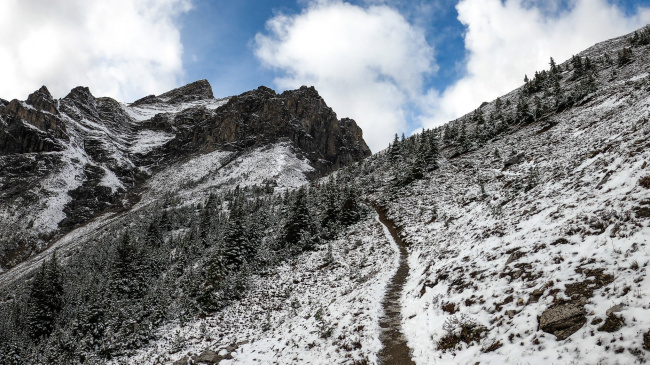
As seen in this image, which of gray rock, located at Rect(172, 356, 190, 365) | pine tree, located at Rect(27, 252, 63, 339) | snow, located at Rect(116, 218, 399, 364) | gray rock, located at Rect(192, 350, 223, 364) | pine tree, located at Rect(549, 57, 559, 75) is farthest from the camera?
pine tree, located at Rect(549, 57, 559, 75)

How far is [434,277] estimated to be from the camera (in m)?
14.9

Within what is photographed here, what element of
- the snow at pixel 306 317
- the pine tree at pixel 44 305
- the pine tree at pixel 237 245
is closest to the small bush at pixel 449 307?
the snow at pixel 306 317

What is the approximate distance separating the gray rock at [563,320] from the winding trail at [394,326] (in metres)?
3.94

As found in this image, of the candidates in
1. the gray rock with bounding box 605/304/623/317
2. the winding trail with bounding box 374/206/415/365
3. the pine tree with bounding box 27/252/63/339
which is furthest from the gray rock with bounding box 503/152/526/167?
the pine tree with bounding box 27/252/63/339

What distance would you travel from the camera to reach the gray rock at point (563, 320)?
7047 millimetres

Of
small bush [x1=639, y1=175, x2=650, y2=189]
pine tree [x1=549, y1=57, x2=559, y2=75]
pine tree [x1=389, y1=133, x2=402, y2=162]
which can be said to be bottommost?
small bush [x1=639, y1=175, x2=650, y2=189]

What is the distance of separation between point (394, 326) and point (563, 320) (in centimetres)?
647

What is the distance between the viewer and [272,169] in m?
151

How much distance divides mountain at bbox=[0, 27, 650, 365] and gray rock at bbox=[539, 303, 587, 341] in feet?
0.12

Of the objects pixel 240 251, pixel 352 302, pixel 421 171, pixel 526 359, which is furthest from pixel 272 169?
pixel 526 359

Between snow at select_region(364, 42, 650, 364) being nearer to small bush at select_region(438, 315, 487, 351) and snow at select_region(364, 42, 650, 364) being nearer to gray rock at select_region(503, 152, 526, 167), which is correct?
small bush at select_region(438, 315, 487, 351)

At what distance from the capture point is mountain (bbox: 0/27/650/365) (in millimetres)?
7973

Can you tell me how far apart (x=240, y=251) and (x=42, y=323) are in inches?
1035

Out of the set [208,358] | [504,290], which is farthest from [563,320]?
[208,358]
